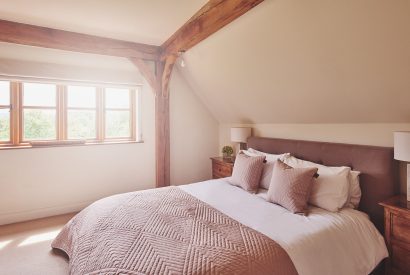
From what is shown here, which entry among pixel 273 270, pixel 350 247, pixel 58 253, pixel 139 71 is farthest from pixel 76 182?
pixel 350 247

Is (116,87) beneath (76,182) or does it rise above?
above

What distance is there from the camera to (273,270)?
53.2 inches

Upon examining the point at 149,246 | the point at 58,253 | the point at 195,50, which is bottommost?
the point at 58,253

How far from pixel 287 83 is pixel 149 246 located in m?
2.10

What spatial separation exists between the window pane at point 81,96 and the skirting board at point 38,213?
4.77 ft

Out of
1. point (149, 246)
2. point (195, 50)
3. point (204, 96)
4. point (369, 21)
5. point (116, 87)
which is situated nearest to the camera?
point (149, 246)

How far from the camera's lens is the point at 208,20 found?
235 cm

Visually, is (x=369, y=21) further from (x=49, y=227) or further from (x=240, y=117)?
(x=49, y=227)

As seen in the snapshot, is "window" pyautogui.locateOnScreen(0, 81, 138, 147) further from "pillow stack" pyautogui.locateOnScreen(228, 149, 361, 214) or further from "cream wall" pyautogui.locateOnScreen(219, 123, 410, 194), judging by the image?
"pillow stack" pyautogui.locateOnScreen(228, 149, 361, 214)

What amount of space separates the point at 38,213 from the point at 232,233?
9.54 feet

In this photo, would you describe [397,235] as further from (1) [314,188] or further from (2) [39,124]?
(2) [39,124]

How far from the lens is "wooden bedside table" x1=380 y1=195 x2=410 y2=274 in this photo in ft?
5.76

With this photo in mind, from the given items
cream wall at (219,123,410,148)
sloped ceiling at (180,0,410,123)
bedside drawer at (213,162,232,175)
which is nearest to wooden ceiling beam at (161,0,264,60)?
sloped ceiling at (180,0,410,123)

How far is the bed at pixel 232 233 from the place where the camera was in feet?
4.44
